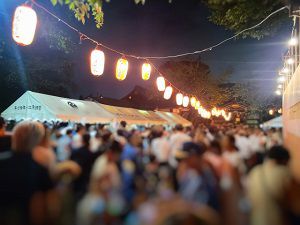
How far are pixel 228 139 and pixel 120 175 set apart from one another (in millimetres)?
1428

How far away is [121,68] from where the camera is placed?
14.3 meters

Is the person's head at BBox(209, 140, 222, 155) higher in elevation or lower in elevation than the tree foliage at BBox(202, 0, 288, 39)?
lower

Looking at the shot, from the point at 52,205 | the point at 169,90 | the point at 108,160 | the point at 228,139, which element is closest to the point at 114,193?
the point at 108,160

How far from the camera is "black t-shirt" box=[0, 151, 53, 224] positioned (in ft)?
13.7

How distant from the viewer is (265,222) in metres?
3.39

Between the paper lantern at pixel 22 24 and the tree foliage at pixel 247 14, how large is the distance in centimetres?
574

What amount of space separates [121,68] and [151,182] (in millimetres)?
10882

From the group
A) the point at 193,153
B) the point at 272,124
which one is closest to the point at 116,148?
the point at 193,153

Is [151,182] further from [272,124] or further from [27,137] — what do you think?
[272,124]

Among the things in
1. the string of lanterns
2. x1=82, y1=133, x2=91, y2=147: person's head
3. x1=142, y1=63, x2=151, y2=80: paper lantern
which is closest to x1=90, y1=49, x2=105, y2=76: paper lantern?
the string of lanterns

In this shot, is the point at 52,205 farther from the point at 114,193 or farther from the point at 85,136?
the point at 85,136

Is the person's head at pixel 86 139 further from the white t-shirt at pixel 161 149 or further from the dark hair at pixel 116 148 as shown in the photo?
the white t-shirt at pixel 161 149

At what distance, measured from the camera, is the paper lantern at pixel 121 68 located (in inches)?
557

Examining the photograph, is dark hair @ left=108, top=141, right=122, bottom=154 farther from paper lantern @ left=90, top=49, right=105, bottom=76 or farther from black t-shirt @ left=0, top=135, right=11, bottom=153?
paper lantern @ left=90, top=49, right=105, bottom=76
